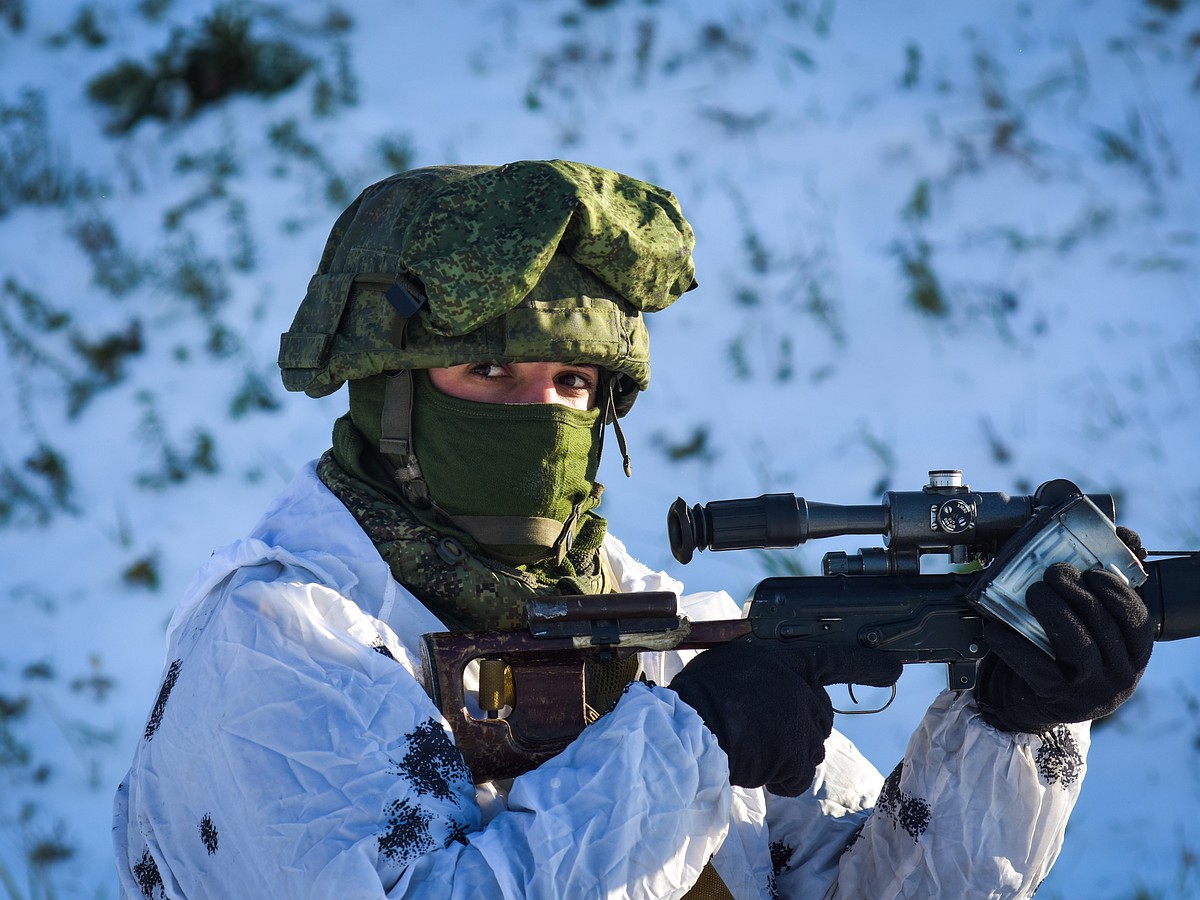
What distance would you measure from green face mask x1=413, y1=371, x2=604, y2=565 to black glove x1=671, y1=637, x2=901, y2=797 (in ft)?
1.63

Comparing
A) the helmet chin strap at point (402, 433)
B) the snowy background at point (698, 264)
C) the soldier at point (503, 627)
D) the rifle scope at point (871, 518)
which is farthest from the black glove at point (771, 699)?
the snowy background at point (698, 264)

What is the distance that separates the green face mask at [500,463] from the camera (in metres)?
2.73

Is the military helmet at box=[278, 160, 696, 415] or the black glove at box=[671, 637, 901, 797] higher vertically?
the military helmet at box=[278, 160, 696, 415]

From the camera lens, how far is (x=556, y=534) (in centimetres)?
284

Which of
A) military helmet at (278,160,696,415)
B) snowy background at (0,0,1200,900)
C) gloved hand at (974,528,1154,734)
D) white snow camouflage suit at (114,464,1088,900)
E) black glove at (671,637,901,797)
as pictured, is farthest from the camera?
snowy background at (0,0,1200,900)

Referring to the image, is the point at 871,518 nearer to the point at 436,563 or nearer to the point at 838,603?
the point at 838,603

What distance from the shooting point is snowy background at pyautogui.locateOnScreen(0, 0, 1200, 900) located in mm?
4840

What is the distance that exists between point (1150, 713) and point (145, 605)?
3.97m

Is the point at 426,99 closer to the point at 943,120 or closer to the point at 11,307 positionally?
the point at 11,307

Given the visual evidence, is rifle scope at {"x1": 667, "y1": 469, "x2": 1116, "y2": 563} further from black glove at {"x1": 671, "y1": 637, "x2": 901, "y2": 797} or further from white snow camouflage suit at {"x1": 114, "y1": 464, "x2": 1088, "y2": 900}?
white snow camouflage suit at {"x1": 114, "y1": 464, "x2": 1088, "y2": 900}

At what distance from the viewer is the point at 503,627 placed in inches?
109

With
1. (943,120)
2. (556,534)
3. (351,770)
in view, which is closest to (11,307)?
(556,534)

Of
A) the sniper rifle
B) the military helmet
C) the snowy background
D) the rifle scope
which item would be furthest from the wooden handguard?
the snowy background

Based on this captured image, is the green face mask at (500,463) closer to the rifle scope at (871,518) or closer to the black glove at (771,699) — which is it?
the rifle scope at (871,518)
